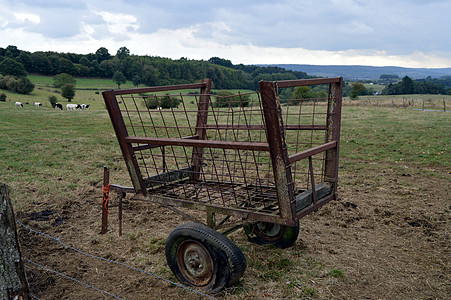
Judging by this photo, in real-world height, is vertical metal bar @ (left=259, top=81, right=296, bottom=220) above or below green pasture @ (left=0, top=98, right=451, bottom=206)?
above

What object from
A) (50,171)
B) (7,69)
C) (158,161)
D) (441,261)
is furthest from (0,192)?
(7,69)

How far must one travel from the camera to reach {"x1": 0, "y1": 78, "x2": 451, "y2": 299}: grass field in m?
3.59

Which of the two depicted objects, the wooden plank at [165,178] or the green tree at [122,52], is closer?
the wooden plank at [165,178]

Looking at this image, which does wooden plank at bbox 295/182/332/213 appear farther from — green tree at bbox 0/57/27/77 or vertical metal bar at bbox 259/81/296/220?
green tree at bbox 0/57/27/77

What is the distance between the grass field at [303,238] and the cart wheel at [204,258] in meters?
0.17

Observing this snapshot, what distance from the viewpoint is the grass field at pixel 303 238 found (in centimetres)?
359

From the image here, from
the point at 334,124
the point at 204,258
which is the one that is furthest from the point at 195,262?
the point at 334,124

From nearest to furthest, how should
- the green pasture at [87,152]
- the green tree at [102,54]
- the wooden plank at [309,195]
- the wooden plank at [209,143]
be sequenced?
the wooden plank at [209,143] < the wooden plank at [309,195] < the green pasture at [87,152] < the green tree at [102,54]

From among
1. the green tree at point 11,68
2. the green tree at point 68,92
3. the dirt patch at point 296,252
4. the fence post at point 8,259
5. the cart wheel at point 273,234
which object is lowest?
the dirt patch at point 296,252

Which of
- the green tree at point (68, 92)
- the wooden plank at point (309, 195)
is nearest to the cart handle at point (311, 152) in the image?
the wooden plank at point (309, 195)

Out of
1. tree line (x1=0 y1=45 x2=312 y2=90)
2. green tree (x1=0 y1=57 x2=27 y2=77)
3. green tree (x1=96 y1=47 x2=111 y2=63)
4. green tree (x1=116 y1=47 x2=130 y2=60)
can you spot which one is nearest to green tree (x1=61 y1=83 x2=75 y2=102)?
tree line (x1=0 y1=45 x2=312 y2=90)

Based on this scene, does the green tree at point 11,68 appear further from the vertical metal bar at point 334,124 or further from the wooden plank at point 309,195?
the wooden plank at point 309,195

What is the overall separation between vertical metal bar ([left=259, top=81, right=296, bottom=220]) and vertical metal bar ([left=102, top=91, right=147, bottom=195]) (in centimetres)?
170

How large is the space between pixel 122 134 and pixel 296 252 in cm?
262
